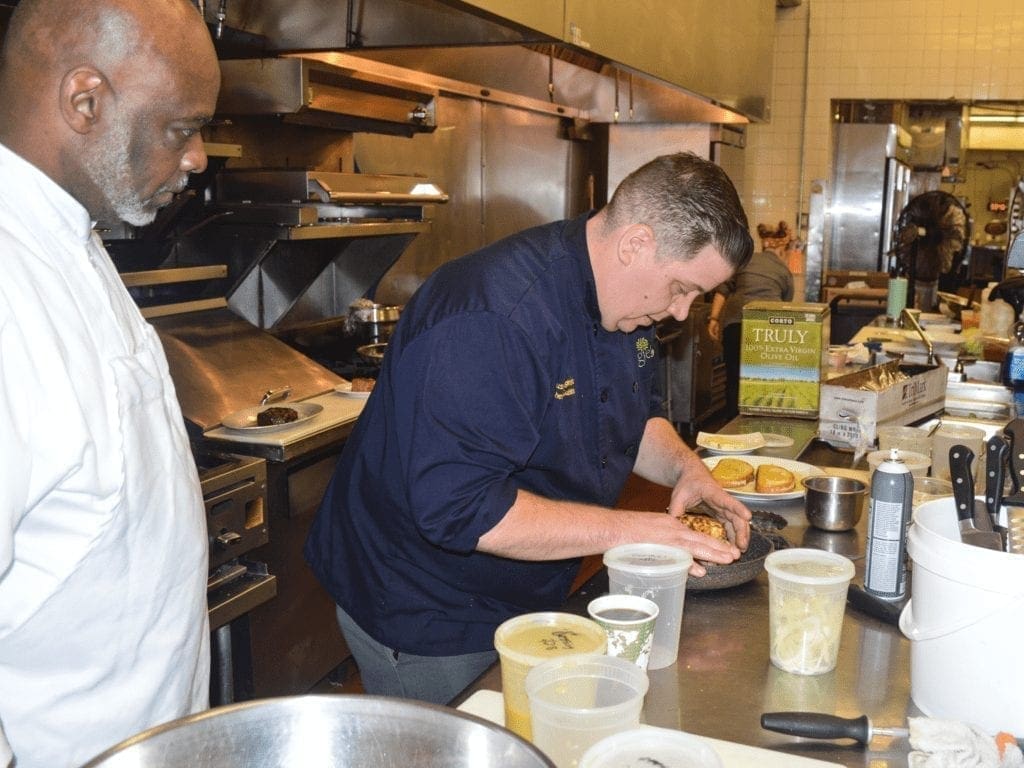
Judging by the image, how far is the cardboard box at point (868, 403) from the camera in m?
2.95

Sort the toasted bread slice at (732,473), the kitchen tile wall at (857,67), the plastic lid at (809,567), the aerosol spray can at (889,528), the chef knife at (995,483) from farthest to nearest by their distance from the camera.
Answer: the kitchen tile wall at (857,67), the toasted bread slice at (732,473), the aerosol spray can at (889,528), the plastic lid at (809,567), the chef knife at (995,483)

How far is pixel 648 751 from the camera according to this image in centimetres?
106

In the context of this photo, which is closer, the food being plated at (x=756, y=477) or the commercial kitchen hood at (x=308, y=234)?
the food being plated at (x=756, y=477)

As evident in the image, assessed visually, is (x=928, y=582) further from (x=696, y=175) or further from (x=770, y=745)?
(x=696, y=175)

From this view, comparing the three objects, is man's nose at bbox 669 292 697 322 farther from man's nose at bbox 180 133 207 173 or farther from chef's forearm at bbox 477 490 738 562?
man's nose at bbox 180 133 207 173

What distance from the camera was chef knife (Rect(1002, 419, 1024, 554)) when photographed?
1338 millimetres

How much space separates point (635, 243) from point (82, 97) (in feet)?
3.19

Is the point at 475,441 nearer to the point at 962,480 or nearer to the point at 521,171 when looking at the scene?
the point at 962,480

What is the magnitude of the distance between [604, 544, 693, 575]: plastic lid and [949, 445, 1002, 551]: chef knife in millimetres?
399

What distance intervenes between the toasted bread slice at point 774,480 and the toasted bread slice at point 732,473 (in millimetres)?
34

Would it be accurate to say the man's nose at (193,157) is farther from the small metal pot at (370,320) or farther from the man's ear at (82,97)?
the small metal pot at (370,320)

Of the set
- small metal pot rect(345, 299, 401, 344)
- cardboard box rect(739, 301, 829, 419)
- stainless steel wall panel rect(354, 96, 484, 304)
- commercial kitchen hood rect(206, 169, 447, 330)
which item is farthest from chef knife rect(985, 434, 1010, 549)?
stainless steel wall panel rect(354, 96, 484, 304)

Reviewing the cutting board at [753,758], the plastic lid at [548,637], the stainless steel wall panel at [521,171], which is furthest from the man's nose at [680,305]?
the stainless steel wall panel at [521,171]

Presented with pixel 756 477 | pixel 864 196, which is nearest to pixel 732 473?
pixel 756 477
